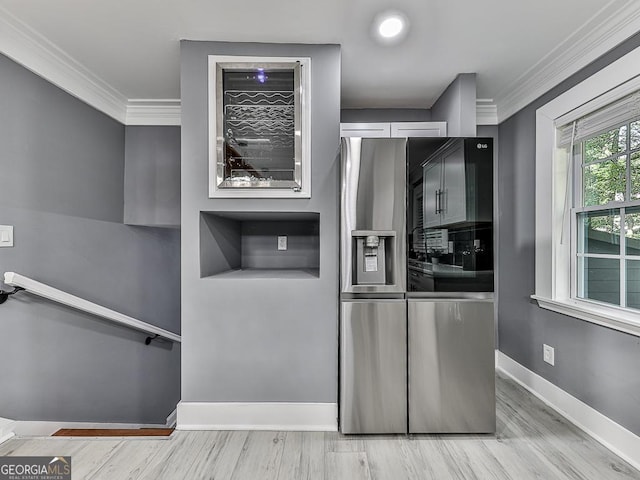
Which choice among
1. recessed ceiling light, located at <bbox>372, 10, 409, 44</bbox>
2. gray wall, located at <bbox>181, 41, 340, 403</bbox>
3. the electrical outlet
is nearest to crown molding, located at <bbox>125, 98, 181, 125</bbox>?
gray wall, located at <bbox>181, 41, 340, 403</bbox>

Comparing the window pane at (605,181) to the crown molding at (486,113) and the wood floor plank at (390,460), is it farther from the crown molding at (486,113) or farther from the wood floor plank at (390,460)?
the wood floor plank at (390,460)

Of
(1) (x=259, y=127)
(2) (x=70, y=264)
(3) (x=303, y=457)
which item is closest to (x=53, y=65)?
(2) (x=70, y=264)

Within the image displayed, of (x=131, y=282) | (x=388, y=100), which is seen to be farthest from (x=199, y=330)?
(x=388, y=100)

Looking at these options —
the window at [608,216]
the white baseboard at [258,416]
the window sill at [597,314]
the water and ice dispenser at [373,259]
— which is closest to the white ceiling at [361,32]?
the window at [608,216]

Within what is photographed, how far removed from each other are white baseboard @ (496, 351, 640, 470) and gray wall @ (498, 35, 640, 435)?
38 mm

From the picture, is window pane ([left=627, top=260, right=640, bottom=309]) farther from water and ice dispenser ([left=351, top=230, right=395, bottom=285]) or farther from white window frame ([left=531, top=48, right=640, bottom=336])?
water and ice dispenser ([left=351, top=230, right=395, bottom=285])

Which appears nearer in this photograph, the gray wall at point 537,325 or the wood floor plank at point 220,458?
the wood floor plank at point 220,458

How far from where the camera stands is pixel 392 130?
2.75m

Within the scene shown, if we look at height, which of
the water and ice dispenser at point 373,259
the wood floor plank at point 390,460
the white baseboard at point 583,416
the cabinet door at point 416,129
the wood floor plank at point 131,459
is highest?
the cabinet door at point 416,129

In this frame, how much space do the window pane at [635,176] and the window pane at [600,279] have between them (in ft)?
1.28

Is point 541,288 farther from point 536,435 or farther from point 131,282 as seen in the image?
point 131,282

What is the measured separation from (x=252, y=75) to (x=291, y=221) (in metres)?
1.13

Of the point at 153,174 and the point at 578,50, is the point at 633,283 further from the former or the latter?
the point at 153,174

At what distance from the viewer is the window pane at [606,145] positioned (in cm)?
196
